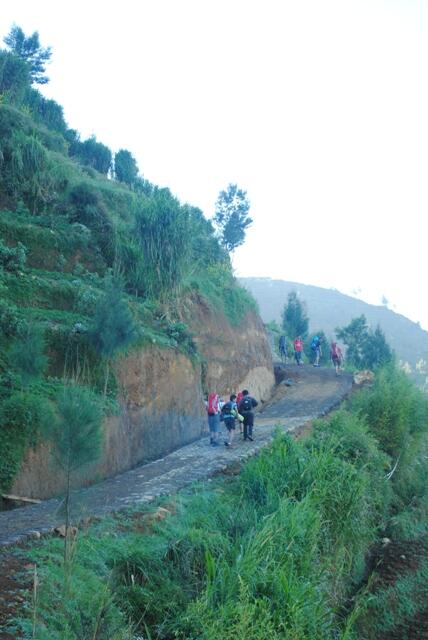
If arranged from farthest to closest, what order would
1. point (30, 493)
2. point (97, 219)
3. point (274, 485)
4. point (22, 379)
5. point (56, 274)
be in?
point (97, 219)
point (56, 274)
point (22, 379)
point (30, 493)
point (274, 485)

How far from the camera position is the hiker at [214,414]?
1373 cm

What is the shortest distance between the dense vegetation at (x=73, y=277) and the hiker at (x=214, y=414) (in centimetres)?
231

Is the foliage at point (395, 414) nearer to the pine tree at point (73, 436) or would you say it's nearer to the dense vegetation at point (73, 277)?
the dense vegetation at point (73, 277)

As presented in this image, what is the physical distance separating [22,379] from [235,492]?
14.2ft

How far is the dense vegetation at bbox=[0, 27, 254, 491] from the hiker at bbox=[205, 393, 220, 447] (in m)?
2.31

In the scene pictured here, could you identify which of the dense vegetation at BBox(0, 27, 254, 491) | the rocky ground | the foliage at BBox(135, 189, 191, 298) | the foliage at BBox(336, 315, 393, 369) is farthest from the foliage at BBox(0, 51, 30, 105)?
the foliage at BBox(336, 315, 393, 369)

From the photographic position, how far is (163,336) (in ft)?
53.3

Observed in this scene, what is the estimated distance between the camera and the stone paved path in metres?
7.57

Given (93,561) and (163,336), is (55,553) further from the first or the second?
(163,336)

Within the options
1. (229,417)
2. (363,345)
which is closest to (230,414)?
(229,417)

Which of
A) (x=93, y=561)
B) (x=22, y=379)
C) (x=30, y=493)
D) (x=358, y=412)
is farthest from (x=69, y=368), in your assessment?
(x=358, y=412)

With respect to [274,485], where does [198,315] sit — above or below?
above

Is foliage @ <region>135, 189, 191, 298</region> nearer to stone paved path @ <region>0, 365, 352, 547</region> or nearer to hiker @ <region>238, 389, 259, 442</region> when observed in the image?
stone paved path @ <region>0, 365, 352, 547</region>

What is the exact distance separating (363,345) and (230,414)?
2835 centimetres
